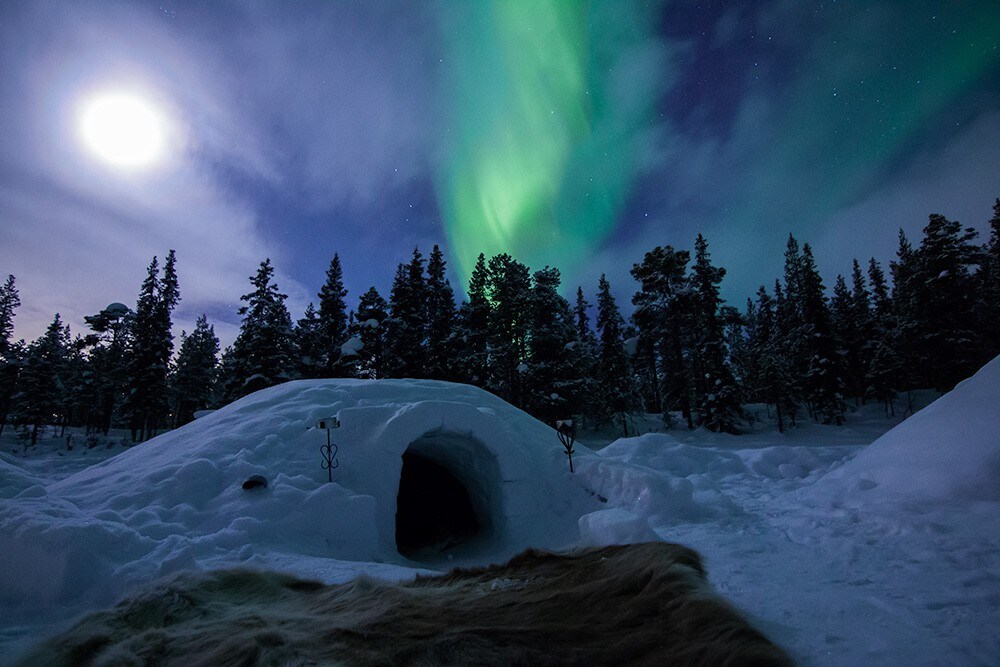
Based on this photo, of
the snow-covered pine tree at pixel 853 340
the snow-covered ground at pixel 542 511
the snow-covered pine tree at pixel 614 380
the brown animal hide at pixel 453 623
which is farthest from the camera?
the snow-covered pine tree at pixel 853 340

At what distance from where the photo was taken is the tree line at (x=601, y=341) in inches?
997

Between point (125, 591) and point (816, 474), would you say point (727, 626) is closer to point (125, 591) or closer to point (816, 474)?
point (125, 591)

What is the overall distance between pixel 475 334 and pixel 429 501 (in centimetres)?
1511

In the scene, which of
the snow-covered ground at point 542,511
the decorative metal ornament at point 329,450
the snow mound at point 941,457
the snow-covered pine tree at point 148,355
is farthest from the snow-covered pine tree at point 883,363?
the snow-covered pine tree at point 148,355

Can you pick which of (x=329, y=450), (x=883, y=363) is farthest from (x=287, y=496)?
(x=883, y=363)

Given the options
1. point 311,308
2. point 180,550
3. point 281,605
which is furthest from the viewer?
point 311,308

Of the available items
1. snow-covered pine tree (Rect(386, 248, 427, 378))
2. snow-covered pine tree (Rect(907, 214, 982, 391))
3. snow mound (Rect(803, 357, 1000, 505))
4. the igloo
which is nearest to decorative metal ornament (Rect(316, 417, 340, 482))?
the igloo

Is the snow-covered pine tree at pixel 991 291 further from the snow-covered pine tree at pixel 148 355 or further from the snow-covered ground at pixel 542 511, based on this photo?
the snow-covered pine tree at pixel 148 355

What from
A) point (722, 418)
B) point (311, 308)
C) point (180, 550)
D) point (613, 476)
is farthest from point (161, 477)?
point (311, 308)

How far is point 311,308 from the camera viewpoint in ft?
129

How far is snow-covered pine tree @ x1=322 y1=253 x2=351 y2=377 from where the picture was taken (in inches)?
1216

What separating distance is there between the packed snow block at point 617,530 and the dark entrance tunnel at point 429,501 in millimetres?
7465

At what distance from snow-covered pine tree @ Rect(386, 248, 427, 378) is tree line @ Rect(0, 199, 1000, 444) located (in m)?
0.09

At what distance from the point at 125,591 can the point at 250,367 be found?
80.9 ft
